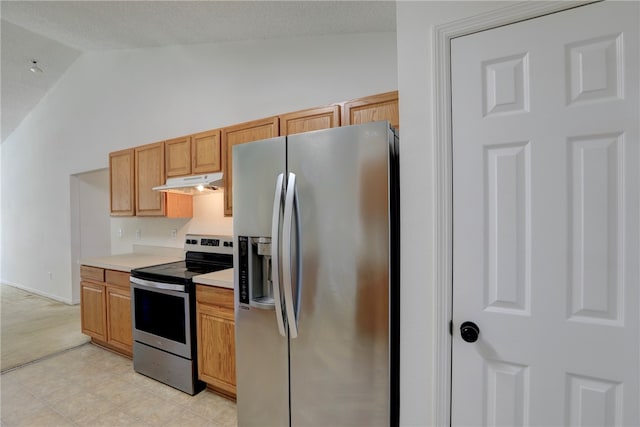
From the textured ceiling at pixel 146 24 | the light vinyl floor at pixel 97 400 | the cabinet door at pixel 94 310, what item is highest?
the textured ceiling at pixel 146 24

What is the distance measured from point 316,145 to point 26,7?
354cm

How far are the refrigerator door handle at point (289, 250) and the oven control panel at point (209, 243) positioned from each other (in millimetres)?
1376

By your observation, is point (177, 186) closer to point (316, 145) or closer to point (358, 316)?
point (316, 145)

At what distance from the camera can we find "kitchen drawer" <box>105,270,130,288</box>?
277cm

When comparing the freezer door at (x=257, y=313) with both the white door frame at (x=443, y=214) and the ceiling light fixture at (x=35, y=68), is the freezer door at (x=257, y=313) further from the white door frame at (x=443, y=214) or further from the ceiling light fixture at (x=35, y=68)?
the ceiling light fixture at (x=35, y=68)

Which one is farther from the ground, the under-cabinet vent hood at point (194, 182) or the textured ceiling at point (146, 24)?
the textured ceiling at point (146, 24)

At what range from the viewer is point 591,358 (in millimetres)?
994

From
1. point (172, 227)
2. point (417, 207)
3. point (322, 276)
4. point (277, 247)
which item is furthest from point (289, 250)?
point (172, 227)

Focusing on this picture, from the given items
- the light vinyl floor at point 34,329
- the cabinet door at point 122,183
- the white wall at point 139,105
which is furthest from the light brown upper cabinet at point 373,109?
the light vinyl floor at point 34,329

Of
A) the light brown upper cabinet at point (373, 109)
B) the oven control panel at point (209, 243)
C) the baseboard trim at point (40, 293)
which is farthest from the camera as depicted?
the baseboard trim at point (40, 293)

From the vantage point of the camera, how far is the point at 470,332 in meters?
1.14

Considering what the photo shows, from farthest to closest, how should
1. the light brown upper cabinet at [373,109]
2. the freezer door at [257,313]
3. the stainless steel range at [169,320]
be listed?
the stainless steel range at [169,320] < the light brown upper cabinet at [373,109] < the freezer door at [257,313]

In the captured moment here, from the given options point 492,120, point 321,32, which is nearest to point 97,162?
point 321,32

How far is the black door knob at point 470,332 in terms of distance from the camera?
3.72 feet
